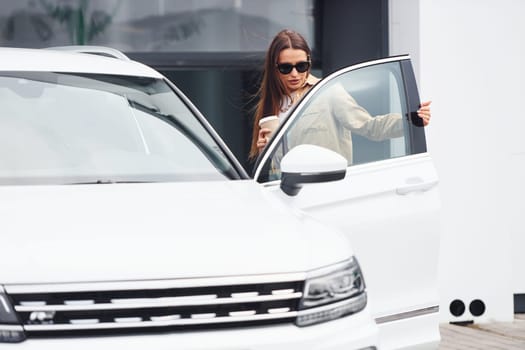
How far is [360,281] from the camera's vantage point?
168 inches

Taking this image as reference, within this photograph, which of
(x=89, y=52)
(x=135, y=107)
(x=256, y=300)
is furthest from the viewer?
(x=89, y=52)

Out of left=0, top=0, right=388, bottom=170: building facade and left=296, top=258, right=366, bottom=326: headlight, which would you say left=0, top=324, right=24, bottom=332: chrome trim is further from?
left=0, top=0, right=388, bottom=170: building facade

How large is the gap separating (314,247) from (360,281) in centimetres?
25

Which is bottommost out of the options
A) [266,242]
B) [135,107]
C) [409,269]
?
[409,269]

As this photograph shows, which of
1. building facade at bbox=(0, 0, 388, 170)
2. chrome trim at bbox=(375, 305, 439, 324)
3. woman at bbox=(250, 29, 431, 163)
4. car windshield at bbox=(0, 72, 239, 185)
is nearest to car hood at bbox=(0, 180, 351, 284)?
car windshield at bbox=(0, 72, 239, 185)

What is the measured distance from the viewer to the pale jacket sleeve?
18.9ft

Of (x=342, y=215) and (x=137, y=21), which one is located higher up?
(x=137, y=21)

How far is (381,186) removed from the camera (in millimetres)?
5641

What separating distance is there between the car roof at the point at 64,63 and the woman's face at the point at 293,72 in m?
1.09

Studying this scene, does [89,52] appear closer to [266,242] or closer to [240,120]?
[266,242]

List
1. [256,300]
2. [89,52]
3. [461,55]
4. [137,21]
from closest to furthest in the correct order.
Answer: [256,300] → [89,52] → [461,55] → [137,21]

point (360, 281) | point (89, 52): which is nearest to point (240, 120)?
point (89, 52)

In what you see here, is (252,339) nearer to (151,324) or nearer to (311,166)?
(151,324)

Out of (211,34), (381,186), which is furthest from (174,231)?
(211,34)
